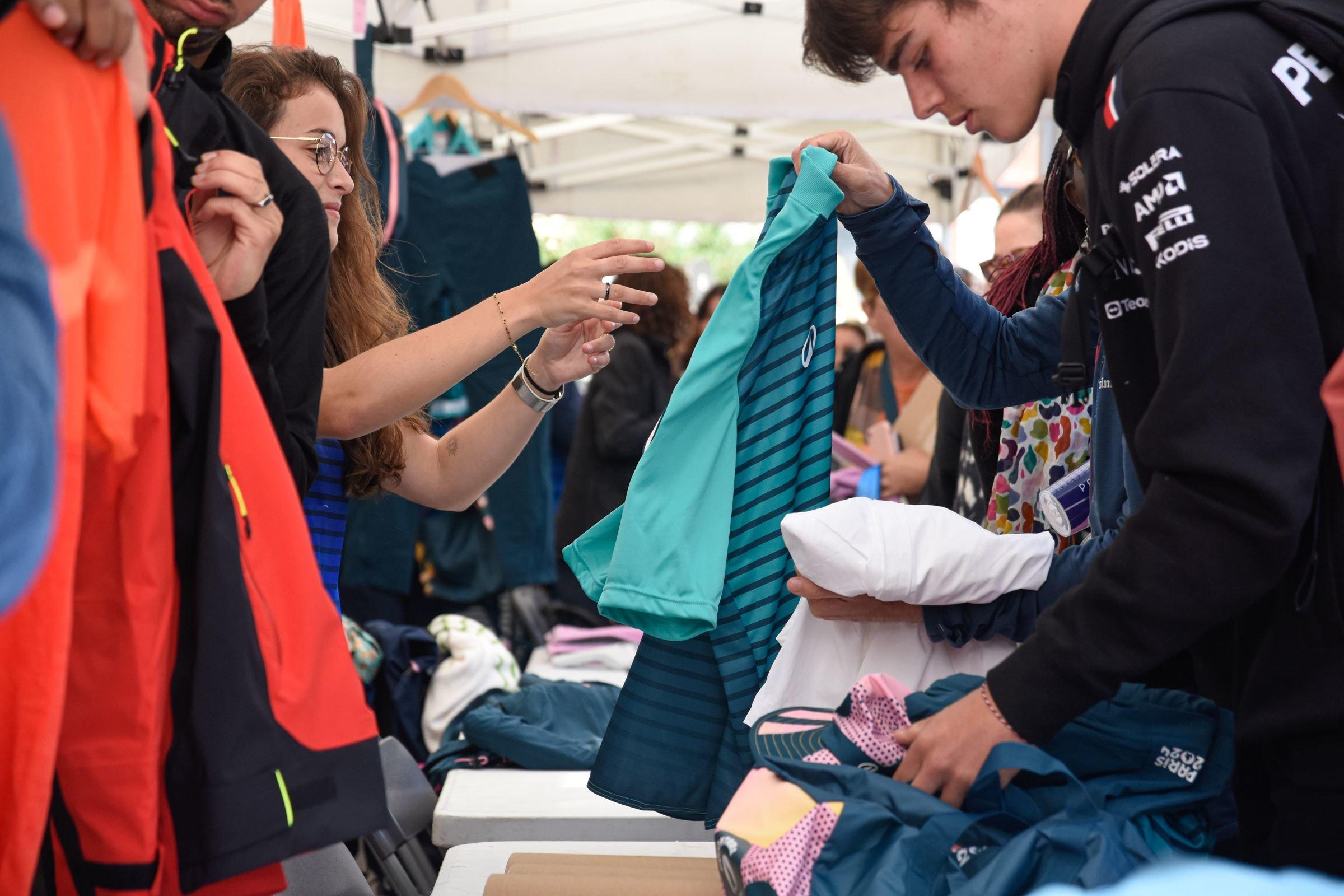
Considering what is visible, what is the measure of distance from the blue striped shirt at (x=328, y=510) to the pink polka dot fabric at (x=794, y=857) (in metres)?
0.90

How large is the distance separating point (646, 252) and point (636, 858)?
90 cm

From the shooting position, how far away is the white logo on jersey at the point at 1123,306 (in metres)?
1.19

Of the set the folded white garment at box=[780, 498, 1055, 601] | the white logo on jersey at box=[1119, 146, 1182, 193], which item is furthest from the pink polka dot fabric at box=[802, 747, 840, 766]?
the white logo on jersey at box=[1119, 146, 1182, 193]

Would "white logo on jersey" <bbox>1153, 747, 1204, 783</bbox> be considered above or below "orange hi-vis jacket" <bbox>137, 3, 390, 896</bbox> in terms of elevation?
below

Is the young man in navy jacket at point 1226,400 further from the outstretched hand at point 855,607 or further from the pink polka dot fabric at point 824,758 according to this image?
the outstretched hand at point 855,607

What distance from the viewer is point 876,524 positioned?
4.87 ft

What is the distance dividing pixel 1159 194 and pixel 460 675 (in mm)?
2320

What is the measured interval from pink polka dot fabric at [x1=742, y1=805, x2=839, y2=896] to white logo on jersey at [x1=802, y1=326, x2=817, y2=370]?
2.54ft

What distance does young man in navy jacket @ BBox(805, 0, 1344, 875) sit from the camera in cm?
100

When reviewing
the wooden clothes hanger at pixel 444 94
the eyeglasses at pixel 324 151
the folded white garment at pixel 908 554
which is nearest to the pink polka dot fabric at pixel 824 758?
the folded white garment at pixel 908 554

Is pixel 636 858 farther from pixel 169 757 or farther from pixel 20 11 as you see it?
pixel 20 11

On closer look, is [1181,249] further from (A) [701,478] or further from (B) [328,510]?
(B) [328,510]

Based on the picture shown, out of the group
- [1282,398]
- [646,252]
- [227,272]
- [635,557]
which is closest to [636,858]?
[635,557]

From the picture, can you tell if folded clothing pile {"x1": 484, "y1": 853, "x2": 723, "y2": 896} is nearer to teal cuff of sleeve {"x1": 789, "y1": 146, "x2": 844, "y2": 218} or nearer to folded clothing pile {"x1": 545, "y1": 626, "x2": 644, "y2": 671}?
teal cuff of sleeve {"x1": 789, "y1": 146, "x2": 844, "y2": 218}
